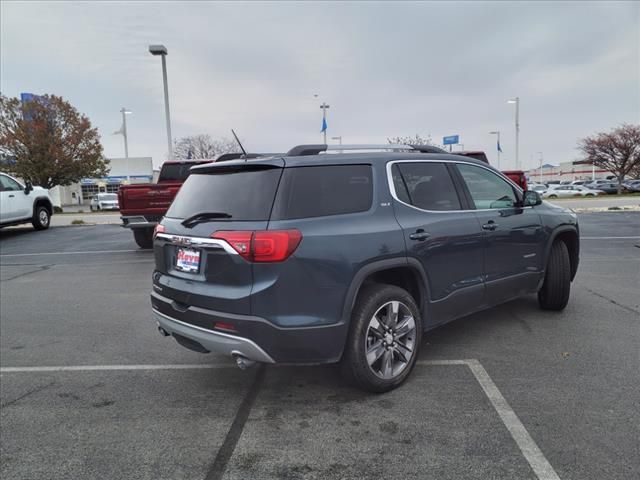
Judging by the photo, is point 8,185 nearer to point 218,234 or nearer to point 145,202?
point 145,202

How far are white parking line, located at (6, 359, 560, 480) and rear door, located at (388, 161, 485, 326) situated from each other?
1.49 feet

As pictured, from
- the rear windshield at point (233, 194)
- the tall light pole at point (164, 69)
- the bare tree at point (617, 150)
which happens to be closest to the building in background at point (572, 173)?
the bare tree at point (617, 150)

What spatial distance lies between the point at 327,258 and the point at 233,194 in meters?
0.83

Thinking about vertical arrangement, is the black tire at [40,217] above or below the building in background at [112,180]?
below

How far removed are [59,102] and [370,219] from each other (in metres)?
34.5

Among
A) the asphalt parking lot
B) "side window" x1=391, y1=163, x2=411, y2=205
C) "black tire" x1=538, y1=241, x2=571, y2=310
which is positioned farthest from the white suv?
"black tire" x1=538, y1=241, x2=571, y2=310

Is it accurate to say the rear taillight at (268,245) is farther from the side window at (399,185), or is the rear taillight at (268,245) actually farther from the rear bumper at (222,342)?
the side window at (399,185)

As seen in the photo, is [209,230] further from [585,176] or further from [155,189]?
[585,176]

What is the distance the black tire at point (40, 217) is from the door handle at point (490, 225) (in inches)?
616

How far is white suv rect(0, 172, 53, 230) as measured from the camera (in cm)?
1372

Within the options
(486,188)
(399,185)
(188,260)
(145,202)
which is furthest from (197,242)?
(145,202)

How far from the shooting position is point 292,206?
305 cm

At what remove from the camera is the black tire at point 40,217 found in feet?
50.9

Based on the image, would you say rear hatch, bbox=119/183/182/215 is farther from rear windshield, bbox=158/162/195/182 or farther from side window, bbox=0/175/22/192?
side window, bbox=0/175/22/192
